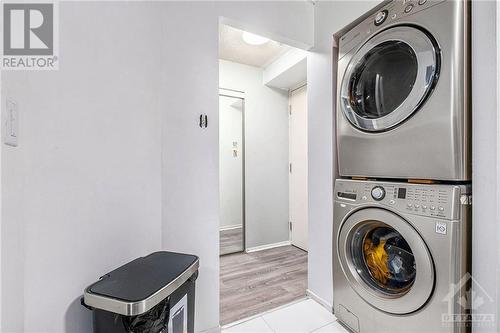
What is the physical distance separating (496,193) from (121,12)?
1.95 meters

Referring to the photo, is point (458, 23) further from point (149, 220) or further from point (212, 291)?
point (212, 291)

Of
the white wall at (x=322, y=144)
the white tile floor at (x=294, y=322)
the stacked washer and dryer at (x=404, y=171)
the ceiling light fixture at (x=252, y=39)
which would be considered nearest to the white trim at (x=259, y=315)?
the white tile floor at (x=294, y=322)

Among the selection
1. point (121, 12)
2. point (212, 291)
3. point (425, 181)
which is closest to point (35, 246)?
point (212, 291)

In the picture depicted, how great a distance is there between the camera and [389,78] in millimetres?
1327

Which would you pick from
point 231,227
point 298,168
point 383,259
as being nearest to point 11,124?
point 383,259

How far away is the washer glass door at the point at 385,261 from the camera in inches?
43.8

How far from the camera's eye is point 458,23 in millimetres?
1024

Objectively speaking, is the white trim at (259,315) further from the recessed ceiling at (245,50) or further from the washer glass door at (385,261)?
the recessed ceiling at (245,50)

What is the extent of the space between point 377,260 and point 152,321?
127cm

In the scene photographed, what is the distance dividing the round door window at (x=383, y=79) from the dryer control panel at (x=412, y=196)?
431 mm

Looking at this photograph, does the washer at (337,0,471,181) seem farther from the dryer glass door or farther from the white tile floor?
the white tile floor

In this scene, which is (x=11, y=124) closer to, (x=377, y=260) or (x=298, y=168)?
(x=377, y=260)

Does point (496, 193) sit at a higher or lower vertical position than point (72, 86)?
lower

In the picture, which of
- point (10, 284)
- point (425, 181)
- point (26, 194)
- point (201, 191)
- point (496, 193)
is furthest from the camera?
point (201, 191)
